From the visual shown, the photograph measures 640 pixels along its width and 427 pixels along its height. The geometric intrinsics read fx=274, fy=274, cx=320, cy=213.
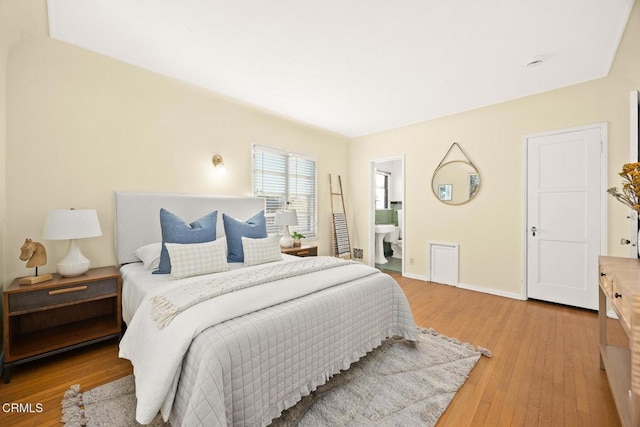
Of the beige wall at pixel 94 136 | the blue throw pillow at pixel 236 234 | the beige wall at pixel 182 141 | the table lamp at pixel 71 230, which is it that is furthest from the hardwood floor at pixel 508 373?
the blue throw pillow at pixel 236 234

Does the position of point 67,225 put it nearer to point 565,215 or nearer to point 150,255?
point 150,255

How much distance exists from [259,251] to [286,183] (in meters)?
1.88

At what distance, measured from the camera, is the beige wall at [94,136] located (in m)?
2.29

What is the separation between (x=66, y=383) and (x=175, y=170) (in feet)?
6.96

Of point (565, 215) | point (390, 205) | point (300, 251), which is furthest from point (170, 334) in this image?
point (390, 205)

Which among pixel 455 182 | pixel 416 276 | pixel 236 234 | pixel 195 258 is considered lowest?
pixel 416 276

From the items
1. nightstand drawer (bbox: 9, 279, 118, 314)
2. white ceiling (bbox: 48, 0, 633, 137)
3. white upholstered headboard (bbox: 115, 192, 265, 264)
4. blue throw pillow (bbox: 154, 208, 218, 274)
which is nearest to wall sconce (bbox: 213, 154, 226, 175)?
white upholstered headboard (bbox: 115, 192, 265, 264)

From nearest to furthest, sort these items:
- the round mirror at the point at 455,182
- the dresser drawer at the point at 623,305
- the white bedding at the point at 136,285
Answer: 1. the dresser drawer at the point at 623,305
2. the white bedding at the point at 136,285
3. the round mirror at the point at 455,182

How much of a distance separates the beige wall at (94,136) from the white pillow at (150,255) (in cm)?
33

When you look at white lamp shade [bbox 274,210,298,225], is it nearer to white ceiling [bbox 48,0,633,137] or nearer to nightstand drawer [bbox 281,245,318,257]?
nightstand drawer [bbox 281,245,318,257]

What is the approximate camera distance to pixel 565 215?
3279mm

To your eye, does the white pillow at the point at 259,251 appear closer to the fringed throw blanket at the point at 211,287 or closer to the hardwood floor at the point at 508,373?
the fringed throw blanket at the point at 211,287

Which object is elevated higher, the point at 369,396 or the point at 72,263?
the point at 72,263

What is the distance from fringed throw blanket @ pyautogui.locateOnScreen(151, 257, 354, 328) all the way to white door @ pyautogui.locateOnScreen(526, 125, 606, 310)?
9.40 ft
